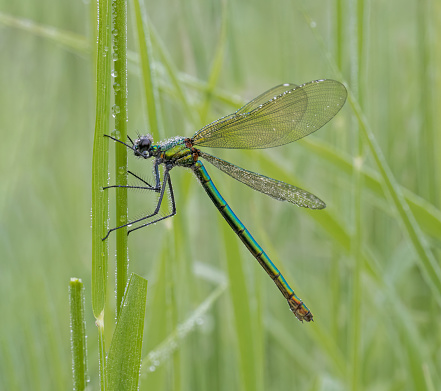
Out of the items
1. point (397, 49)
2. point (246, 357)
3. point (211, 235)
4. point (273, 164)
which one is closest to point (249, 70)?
point (397, 49)

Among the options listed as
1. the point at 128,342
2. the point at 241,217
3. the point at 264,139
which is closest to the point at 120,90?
the point at 128,342

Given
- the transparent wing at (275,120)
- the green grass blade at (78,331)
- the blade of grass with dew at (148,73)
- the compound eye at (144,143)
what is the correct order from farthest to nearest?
the transparent wing at (275,120)
the compound eye at (144,143)
the blade of grass with dew at (148,73)
the green grass blade at (78,331)

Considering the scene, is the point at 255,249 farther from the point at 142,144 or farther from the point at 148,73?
the point at 148,73

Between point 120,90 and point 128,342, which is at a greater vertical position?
point 120,90

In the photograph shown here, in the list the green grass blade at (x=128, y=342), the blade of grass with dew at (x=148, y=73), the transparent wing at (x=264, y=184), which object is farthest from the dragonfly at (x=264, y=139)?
the green grass blade at (x=128, y=342)

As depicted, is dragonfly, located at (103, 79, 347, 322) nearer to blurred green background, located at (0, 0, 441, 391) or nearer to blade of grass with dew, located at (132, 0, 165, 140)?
blurred green background, located at (0, 0, 441, 391)

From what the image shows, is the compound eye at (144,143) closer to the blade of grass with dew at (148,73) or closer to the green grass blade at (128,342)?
the blade of grass with dew at (148,73)
